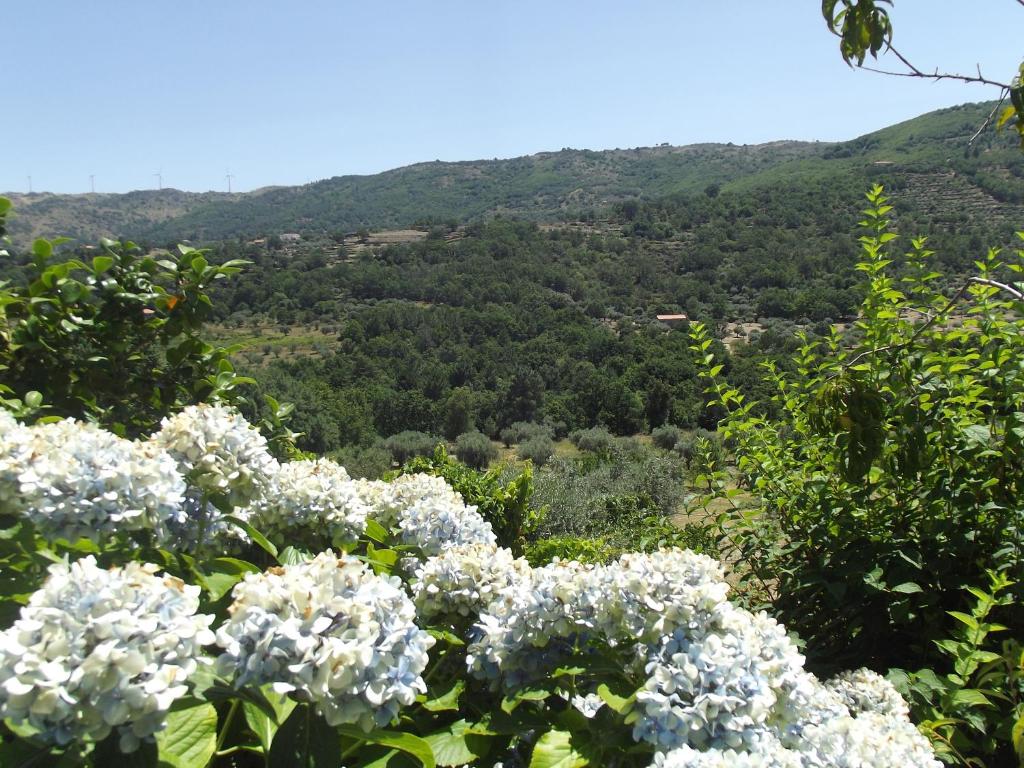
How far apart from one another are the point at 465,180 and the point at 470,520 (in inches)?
5151

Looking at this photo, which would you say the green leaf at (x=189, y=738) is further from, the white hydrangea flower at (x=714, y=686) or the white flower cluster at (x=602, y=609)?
the white hydrangea flower at (x=714, y=686)

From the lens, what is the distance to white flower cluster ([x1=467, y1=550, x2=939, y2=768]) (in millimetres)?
1015

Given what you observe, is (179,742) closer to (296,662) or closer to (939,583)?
(296,662)

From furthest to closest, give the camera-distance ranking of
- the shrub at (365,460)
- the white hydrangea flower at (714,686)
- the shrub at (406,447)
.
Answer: the shrub at (406,447) < the shrub at (365,460) < the white hydrangea flower at (714,686)

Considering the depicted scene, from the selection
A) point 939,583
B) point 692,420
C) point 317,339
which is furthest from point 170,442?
point 317,339

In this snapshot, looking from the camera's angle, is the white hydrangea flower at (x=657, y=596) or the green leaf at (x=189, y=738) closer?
the green leaf at (x=189, y=738)

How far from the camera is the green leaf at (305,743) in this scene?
91 cm

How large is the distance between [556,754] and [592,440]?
23.9 metres

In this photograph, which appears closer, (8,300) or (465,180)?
(8,300)

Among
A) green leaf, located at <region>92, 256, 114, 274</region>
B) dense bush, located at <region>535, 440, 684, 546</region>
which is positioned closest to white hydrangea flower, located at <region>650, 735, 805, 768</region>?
green leaf, located at <region>92, 256, 114, 274</region>

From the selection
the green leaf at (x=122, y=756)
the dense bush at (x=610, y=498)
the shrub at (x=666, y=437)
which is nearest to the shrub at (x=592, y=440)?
the shrub at (x=666, y=437)

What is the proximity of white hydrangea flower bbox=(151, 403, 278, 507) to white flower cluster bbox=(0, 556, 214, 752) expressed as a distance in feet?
1.77

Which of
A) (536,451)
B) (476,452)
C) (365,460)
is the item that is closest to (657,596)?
(365,460)

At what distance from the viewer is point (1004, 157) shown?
53.1 m
